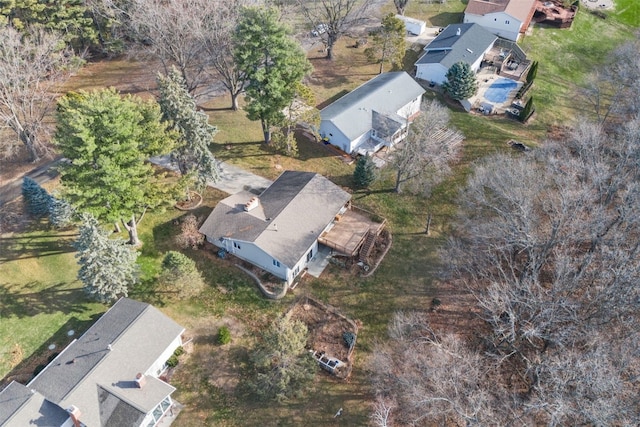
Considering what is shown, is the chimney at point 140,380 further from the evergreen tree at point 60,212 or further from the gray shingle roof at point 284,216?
the evergreen tree at point 60,212

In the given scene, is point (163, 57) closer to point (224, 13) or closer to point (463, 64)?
point (224, 13)

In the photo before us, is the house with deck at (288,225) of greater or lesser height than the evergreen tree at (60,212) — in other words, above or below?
below

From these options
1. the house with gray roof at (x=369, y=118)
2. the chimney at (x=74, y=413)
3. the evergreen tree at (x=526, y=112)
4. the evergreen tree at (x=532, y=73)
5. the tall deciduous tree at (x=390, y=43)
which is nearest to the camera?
the chimney at (x=74, y=413)

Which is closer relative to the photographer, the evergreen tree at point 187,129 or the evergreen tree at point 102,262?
the evergreen tree at point 102,262

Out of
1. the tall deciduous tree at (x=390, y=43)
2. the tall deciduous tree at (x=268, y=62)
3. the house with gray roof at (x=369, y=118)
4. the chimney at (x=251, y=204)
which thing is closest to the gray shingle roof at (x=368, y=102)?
the house with gray roof at (x=369, y=118)

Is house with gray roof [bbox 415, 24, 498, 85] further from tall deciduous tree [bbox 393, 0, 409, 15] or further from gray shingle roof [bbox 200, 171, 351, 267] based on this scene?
gray shingle roof [bbox 200, 171, 351, 267]

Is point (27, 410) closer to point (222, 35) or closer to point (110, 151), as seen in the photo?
point (110, 151)

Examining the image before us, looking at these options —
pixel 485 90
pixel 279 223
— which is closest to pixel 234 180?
pixel 279 223
